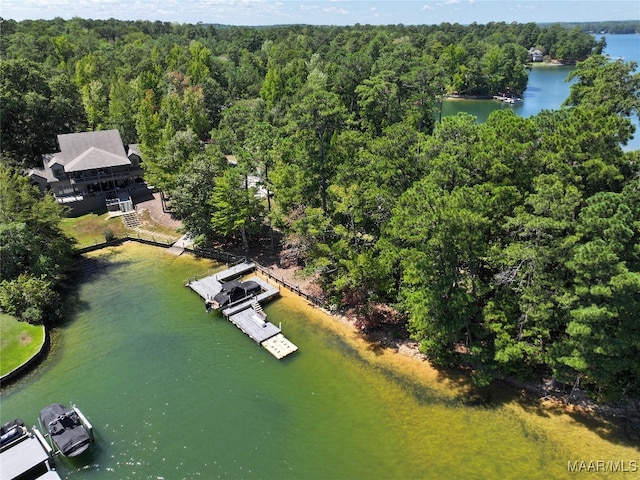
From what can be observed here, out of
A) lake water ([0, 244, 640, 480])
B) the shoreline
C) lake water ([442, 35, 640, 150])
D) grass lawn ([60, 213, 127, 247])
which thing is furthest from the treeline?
lake water ([0, 244, 640, 480])

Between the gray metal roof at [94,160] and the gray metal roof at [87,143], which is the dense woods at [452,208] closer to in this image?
the gray metal roof at [94,160]

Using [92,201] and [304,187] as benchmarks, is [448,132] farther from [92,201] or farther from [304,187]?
[92,201]

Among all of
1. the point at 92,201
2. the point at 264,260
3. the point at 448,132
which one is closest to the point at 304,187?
the point at 264,260

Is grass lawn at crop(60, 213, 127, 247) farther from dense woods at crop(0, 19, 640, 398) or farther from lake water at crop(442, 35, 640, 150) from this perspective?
lake water at crop(442, 35, 640, 150)

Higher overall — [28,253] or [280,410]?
[28,253]

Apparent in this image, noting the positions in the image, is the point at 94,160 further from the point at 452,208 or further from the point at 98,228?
the point at 452,208

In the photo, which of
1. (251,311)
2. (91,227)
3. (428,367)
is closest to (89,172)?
(91,227)
